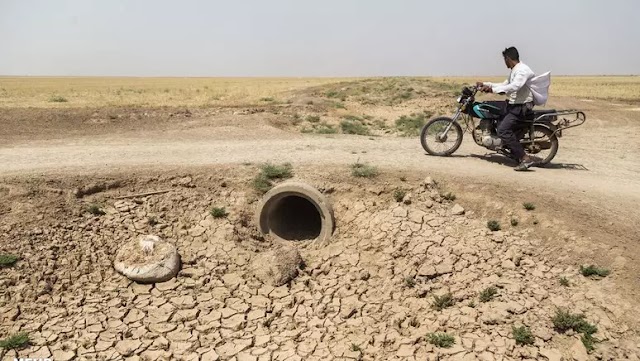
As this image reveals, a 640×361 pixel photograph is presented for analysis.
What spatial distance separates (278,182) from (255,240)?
1277 mm

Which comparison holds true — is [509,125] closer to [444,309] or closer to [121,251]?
[444,309]

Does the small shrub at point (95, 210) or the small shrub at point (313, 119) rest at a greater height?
the small shrub at point (313, 119)

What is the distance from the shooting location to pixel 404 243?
7754mm

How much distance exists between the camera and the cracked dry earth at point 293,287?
242 inches

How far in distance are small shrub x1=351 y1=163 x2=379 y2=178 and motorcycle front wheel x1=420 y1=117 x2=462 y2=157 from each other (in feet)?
5.92

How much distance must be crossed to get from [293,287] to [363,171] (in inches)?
111

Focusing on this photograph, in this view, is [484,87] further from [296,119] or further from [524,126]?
[296,119]

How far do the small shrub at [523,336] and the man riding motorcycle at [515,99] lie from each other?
4.09 m

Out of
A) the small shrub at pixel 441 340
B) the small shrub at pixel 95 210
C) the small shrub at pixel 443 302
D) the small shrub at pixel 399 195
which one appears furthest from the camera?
the small shrub at pixel 399 195

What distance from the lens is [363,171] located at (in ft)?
29.8

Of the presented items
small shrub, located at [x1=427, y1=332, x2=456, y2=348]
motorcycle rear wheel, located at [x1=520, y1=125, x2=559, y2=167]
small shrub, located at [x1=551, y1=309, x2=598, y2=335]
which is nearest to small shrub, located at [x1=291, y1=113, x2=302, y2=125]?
motorcycle rear wheel, located at [x1=520, y1=125, x2=559, y2=167]

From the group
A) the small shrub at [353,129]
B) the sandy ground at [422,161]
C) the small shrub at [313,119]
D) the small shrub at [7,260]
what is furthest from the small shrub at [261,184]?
the small shrub at [313,119]

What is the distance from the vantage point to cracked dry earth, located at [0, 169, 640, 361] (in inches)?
242

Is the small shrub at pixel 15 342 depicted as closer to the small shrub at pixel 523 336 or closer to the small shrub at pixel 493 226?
the small shrub at pixel 523 336
